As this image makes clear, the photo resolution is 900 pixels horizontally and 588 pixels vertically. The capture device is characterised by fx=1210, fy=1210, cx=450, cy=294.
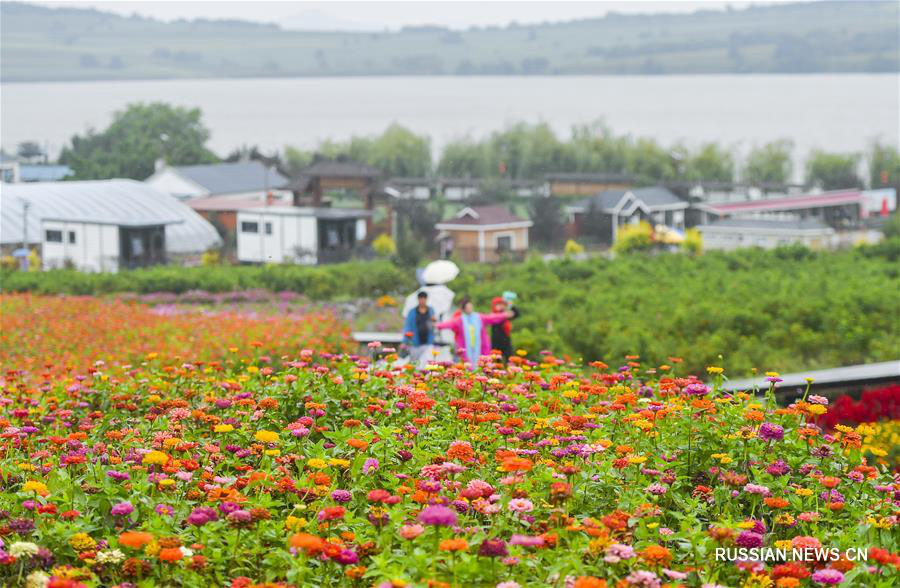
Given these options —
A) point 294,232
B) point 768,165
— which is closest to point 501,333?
point 294,232

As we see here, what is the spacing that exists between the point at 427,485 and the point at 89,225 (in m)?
32.3

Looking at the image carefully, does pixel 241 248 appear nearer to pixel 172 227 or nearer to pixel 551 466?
pixel 172 227

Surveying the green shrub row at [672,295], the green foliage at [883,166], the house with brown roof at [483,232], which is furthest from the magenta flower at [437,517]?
the green foliage at [883,166]

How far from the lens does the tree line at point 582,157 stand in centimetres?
6956

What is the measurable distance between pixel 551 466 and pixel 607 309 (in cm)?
1137

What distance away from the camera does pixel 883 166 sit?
74.9 m

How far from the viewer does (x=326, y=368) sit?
19.2 feet

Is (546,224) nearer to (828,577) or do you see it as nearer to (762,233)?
(762,233)

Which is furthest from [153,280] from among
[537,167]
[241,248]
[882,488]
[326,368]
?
[537,167]

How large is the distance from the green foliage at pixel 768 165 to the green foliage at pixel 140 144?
33356 millimetres

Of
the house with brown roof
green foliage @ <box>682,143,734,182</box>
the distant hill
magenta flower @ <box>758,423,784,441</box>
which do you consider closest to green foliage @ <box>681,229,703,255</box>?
the house with brown roof

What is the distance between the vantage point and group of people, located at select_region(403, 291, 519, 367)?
9055mm

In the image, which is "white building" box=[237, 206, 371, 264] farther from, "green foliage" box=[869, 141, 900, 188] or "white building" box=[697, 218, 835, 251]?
"green foliage" box=[869, 141, 900, 188]

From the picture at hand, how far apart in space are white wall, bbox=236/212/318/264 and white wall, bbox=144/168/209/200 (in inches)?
429
